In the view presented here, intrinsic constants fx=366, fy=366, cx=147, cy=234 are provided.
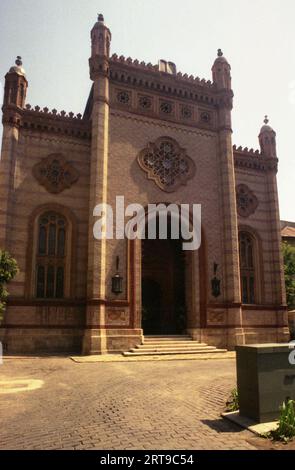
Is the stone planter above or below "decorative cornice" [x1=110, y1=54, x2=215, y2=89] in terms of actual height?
below

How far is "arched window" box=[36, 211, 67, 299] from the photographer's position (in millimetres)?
19438

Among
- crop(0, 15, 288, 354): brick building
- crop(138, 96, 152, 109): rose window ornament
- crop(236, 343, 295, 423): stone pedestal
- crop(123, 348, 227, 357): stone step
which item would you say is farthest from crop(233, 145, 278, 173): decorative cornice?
crop(236, 343, 295, 423): stone pedestal

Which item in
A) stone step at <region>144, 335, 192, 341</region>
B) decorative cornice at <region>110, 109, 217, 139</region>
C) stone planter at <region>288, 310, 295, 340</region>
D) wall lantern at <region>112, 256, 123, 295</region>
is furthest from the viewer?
stone planter at <region>288, 310, 295, 340</region>

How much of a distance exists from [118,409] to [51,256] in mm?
13504

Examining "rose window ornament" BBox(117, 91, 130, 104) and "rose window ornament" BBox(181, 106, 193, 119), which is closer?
"rose window ornament" BBox(117, 91, 130, 104)

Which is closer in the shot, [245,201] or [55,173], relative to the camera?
[55,173]

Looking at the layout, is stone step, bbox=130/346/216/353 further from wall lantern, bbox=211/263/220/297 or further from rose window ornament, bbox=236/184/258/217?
rose window ornament, bbox=236/184/258/217

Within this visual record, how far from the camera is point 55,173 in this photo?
2075 centimetres

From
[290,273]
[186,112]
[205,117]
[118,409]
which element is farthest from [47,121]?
[290,273]

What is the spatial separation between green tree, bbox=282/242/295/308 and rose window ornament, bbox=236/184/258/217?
221 inches

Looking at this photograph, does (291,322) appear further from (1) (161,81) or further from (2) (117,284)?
(1) (161,81)

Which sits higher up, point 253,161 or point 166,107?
point 166,107
